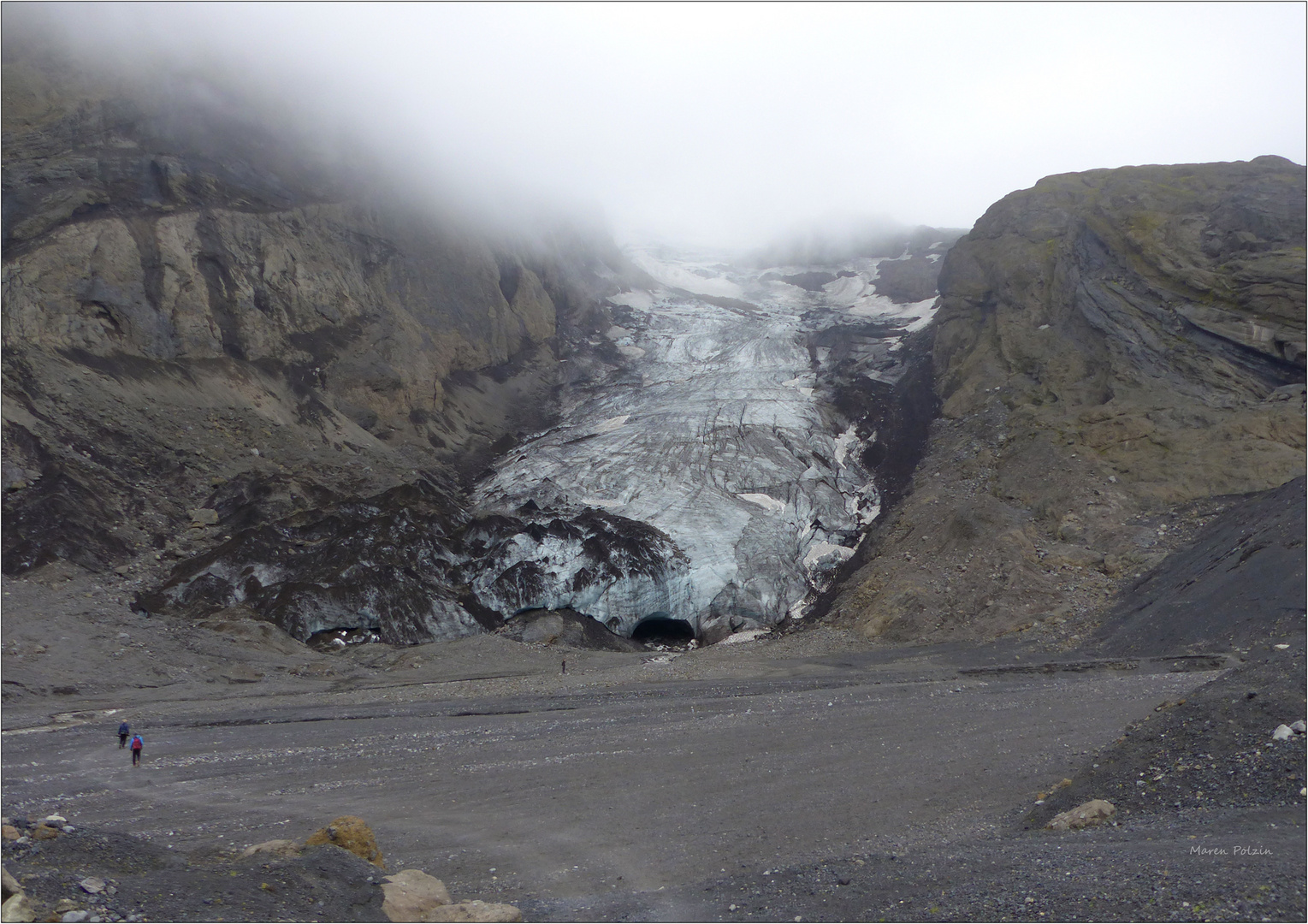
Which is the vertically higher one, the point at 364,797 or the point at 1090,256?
the point at 1090,256

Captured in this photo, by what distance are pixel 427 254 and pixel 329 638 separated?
109 feet

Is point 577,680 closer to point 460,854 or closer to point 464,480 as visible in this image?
point 460,854

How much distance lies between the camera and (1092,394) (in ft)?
123

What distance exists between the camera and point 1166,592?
23.3m

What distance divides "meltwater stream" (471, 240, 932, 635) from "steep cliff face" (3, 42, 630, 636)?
193 inches

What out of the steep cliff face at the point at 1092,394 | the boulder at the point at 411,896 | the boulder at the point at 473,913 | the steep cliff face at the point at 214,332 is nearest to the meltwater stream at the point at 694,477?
the steep cliff face at the point at 1092,394

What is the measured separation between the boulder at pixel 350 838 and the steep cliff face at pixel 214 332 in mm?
23488

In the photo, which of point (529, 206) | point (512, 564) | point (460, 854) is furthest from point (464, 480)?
point (529, 206)

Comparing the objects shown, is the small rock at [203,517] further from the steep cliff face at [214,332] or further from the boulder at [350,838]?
the boulder at [350,838]

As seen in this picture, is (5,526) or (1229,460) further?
(1229,460)

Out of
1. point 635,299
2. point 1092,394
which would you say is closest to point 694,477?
point 1092,394

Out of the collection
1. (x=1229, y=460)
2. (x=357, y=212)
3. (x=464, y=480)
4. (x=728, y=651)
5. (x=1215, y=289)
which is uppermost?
(x=357, y=212)

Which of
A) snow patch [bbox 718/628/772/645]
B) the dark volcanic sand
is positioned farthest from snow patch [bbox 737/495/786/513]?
the dark volcanic sand

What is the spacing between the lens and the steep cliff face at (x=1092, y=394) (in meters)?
28.1
